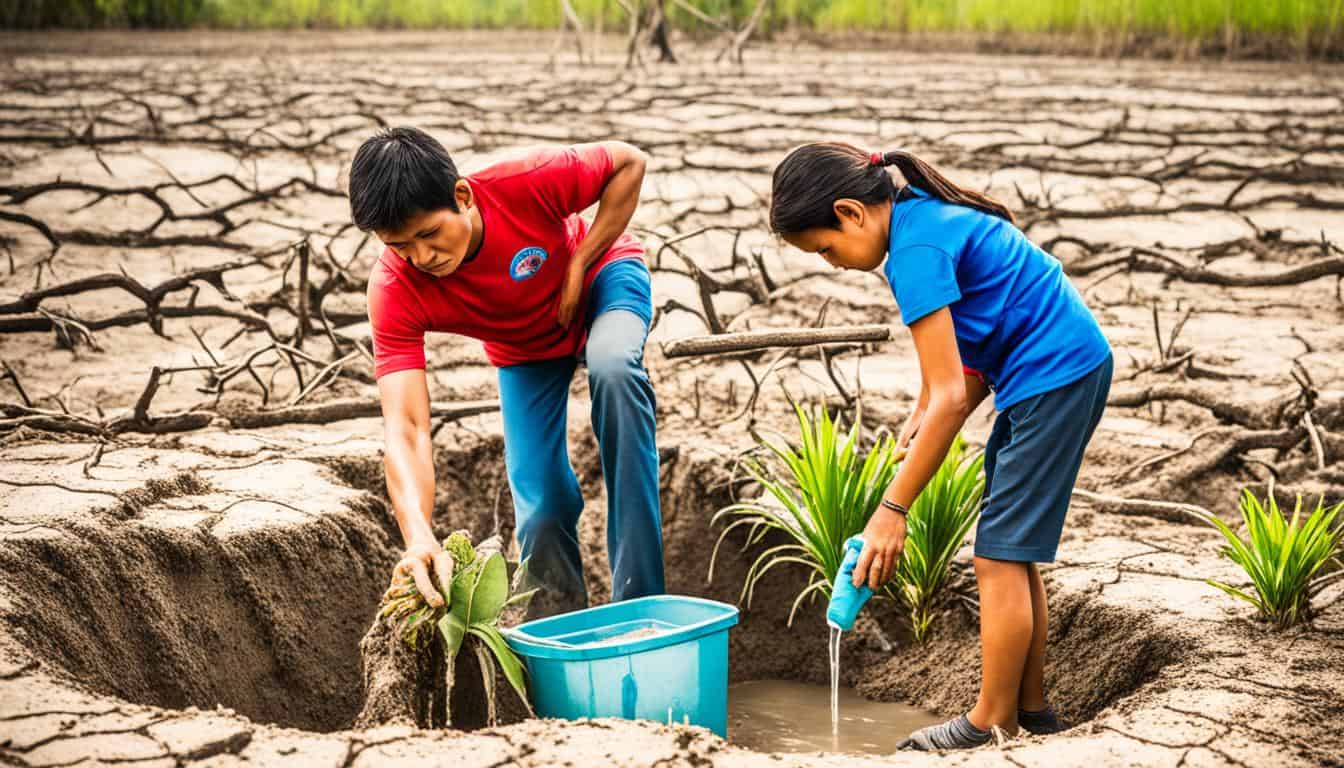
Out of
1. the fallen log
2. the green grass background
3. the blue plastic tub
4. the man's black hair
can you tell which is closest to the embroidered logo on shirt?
the man's black hair

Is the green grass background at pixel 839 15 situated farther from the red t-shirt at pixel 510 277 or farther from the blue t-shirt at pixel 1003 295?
the blue t-shirt at pixel 1003 295

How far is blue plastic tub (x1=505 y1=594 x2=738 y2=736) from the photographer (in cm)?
248

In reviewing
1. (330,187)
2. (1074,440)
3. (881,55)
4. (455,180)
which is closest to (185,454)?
(455,180)

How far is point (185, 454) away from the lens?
3625mm

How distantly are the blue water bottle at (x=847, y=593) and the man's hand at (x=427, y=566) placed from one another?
735 millimetres

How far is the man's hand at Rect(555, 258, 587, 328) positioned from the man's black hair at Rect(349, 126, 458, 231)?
434mm

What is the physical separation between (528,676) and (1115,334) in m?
3.14

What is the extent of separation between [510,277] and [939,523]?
1224 millimetres

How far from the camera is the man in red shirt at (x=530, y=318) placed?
255cm

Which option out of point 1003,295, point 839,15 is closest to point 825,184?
point 1003,295

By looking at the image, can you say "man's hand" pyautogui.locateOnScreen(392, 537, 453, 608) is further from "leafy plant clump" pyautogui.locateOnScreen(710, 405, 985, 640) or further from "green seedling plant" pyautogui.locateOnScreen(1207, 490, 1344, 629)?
"green seedling plant" pyautogui.locateOnScreen(1207, 490, 1344, 629)

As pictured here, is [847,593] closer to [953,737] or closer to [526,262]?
[953,737]

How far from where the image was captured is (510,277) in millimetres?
2871

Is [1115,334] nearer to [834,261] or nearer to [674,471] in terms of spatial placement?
[674,471]
